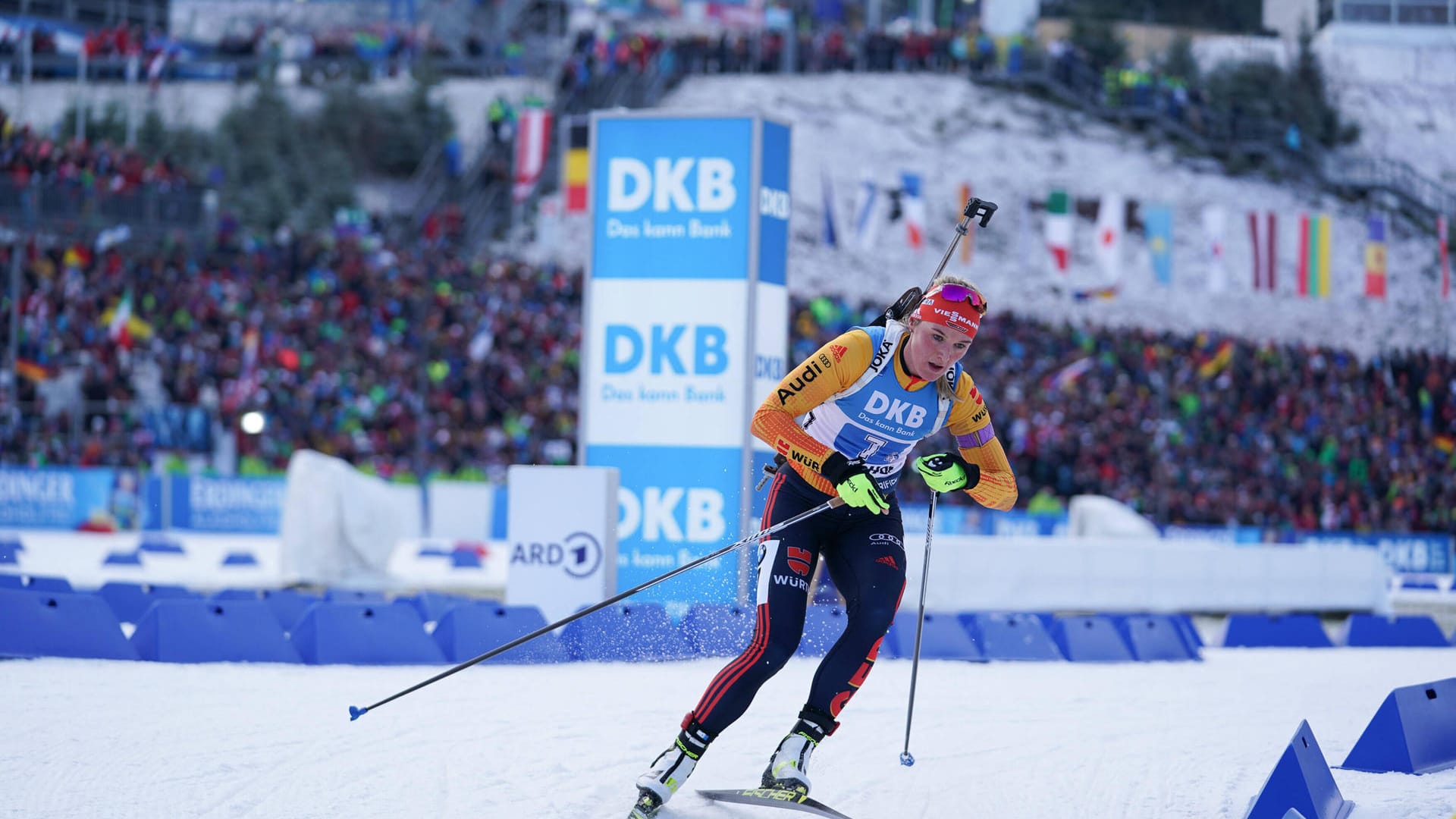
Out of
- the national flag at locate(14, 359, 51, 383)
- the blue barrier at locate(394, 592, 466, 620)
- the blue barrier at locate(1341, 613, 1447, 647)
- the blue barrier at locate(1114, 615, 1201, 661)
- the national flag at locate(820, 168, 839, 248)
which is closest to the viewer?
the blue barrier at locate(394, 592, 466, 620)

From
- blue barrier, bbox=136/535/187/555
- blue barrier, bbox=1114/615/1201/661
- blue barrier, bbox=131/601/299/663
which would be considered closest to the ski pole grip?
blue barrier, bbox=131/601/299/663

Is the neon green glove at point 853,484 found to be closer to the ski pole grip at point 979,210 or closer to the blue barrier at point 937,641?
the ski pole grip at point 979,210

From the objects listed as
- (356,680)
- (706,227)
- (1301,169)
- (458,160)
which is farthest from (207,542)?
(1301,169)

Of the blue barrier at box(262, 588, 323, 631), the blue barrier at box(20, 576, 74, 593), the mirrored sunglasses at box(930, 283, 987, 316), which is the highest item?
the mirrored sunglasses at box(930, 283, 987, 316)

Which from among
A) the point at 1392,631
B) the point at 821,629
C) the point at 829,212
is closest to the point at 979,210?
the point at 821,629

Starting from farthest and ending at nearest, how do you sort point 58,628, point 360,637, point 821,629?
point 821,629, point 360,637, point 58,628

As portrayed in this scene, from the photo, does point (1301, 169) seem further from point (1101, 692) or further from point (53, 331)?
point (1101, 692)

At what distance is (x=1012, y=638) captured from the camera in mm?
11609

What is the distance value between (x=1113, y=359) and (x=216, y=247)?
18.9 meters

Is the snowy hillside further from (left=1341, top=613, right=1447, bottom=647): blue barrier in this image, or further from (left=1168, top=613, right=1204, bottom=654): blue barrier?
(left=1168, top=613, right=1204, bottom=654): blue barrier

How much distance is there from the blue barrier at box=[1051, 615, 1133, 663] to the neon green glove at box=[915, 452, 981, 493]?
6.47 m

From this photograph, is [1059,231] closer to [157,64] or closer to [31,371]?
[31,371]

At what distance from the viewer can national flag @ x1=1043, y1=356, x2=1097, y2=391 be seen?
103 ft

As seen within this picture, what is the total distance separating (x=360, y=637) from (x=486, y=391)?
1887cm
